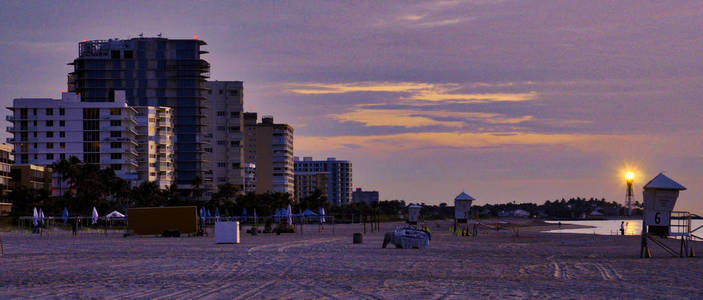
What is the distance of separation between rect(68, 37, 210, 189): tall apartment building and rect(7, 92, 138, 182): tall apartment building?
2479 cm

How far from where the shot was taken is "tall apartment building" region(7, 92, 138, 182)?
148m

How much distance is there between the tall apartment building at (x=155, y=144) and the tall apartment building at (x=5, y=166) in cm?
2667

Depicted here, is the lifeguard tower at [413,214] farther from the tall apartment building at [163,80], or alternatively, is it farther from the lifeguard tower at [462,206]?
the tall apartment building at [163,80]

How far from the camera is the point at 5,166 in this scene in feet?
443

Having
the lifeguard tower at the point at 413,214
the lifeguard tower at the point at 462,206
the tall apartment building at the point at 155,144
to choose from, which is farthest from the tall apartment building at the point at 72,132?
the lifeguard tower at the point at 462,206

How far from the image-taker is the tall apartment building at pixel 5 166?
435 ft

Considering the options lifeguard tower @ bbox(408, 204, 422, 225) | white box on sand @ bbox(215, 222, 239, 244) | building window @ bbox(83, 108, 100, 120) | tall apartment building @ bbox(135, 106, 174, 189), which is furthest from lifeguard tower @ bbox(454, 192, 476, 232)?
tall apartment building @ bbox(135, 106, 174, 189)

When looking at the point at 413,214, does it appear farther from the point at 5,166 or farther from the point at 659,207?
the point at 5,166

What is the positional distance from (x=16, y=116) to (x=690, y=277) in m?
139

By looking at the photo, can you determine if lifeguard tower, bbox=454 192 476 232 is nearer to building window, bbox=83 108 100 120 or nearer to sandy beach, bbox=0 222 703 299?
sandy beach, bbox=0 222 703 299

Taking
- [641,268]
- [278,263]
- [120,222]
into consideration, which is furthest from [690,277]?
[120,222]

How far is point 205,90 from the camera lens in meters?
183

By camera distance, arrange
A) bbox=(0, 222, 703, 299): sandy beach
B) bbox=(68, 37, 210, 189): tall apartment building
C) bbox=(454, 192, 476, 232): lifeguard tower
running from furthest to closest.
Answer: bbox=(68, 37, 210, 189): tall apartment building
bbox=(454, 192, 476, 232): lifeguard tower
bbox=(0, 222, 703, 299): sandy beach

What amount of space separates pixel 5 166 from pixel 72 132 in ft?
55.2
